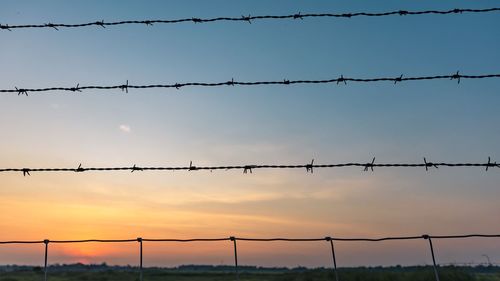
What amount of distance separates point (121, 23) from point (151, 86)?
959 millimetres

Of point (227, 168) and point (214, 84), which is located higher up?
point (214, 84)

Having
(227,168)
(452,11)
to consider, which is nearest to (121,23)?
(227,168)

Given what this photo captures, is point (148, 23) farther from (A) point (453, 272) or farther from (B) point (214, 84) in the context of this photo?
(A) point (453, 272)

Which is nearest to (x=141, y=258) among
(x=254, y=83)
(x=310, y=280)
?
(x=254, y=83)

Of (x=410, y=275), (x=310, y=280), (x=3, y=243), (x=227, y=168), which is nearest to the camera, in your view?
(x=227, y=168)

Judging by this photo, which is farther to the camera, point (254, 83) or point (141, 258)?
point (141, 258)

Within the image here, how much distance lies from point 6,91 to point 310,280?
259 feet

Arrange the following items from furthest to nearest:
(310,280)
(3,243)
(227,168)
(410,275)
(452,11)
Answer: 1. (310,280)
2. (410,275)
3. (3,243)
4. (452,11)
5. (227,168)

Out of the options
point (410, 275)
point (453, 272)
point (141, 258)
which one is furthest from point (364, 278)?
point (141, 258)

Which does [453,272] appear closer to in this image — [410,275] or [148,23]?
[410,275]

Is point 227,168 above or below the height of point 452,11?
below

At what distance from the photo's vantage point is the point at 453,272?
65.6 m

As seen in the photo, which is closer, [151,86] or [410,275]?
[151,86]

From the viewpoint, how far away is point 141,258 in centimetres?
600
